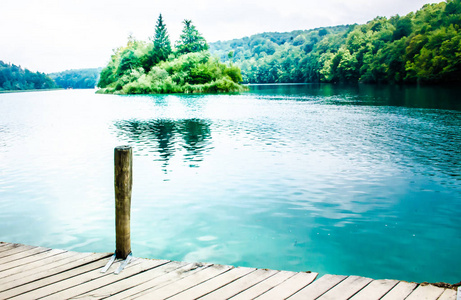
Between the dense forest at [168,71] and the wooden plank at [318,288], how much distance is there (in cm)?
7064

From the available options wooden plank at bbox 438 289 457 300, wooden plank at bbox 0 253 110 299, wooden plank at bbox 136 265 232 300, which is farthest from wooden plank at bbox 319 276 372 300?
wooden plank at bbox 0 253 110 299

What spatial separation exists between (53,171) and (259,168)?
787cm

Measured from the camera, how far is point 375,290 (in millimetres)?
4293

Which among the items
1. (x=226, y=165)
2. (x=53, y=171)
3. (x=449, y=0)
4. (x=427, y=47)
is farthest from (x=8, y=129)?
(x=449, y=0)

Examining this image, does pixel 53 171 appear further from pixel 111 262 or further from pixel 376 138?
pixel 376 138

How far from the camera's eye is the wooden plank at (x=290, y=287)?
13.7 feet

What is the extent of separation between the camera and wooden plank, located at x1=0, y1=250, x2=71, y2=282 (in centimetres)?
467

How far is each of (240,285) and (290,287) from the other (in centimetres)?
59

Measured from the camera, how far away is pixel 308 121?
27.5 m

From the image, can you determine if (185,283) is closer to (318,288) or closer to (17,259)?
(318,288)

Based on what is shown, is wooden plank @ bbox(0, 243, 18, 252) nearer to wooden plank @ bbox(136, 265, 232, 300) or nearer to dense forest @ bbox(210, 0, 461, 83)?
wooden plank @ bbox(136, 265, 232, 300)

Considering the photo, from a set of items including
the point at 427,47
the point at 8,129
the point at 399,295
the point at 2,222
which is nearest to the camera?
the point at 399,295

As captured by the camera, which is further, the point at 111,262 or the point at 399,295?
the point at 111,262

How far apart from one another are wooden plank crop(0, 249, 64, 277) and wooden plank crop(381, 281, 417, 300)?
4447 mm
